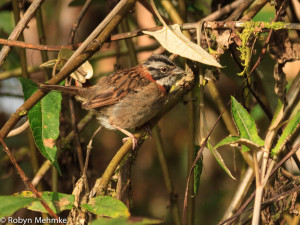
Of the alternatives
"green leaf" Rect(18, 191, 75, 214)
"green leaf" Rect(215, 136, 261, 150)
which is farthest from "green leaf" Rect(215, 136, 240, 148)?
"green leaf" Rect(18, 191, 75, 214)

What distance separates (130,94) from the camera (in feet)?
12.4

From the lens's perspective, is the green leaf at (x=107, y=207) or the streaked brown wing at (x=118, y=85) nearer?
the green leaf at (x=107, y=207)

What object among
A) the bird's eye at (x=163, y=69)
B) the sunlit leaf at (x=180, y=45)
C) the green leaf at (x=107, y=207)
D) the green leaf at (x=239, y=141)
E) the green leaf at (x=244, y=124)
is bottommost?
the green leaf at (x=107, y=207)

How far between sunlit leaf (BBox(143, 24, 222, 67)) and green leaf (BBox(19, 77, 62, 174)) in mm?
673

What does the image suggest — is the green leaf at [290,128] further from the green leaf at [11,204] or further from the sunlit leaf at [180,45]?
the green leaf at [11,204]

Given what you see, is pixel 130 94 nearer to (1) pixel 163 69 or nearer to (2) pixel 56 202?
(1) pixel 163 69

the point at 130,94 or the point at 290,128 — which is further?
the point at 130,94

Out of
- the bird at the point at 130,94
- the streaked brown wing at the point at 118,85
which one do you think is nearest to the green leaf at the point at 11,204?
the bird at the point at 130,94

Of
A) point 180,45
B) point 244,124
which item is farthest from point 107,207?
point 180,45

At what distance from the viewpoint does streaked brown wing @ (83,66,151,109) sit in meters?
3.70

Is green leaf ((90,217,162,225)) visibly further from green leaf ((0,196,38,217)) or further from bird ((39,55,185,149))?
bird ((39,55,185,149))

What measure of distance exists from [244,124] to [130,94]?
1.75 metres

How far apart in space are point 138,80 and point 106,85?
27 centimetres

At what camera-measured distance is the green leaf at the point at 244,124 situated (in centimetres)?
213
